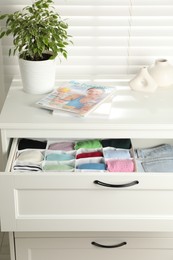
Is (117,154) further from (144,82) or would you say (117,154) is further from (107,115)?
(144,82)

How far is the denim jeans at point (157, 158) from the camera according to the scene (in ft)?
5.69

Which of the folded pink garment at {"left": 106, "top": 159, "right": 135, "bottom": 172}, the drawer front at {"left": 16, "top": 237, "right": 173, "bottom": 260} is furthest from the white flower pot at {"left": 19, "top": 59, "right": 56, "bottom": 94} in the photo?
the drawer front at {"left": 16, "top": 237, "right": 173, "bottom": 260}

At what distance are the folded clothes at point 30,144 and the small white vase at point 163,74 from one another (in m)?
0.54

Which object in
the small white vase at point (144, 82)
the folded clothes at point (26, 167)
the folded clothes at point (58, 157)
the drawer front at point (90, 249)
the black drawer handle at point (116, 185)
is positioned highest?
the small white vase at point (144, 82)

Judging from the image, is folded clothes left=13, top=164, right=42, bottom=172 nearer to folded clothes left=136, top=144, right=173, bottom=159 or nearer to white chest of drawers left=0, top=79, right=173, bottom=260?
white chest of drawers left=0, top=79, right=173, bottom=260

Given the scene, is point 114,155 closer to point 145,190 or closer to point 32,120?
point 145,190

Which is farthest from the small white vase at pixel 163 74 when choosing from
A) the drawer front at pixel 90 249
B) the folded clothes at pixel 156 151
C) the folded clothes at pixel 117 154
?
the drawer front at pixel 90 249

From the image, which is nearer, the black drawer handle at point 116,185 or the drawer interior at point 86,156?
the black drawer handle at point 116,185

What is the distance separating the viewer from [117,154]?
1701mm

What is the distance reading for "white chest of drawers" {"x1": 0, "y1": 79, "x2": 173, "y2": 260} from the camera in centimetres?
153

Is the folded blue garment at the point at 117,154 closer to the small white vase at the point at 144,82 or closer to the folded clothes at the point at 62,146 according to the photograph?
the folded clothes at the point at 62,146

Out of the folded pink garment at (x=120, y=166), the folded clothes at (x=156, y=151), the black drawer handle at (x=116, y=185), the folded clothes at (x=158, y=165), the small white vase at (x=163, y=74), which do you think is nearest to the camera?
the black drawer handle at (x=116, y=185)

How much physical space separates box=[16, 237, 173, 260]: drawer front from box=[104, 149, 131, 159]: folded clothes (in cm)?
31

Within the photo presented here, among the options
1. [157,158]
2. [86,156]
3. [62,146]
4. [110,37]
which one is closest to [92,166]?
[86,156]
